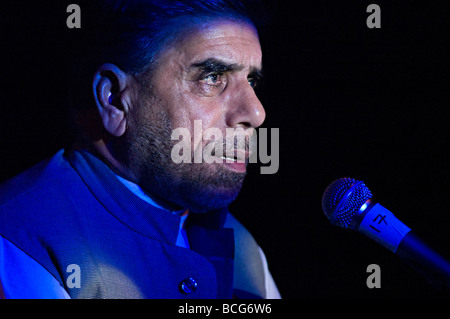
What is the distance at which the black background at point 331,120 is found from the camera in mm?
1867

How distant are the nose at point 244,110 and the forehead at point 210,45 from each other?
0.12m

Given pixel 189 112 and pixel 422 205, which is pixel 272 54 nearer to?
pixel 189 112

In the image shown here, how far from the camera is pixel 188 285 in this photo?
1.50 meters

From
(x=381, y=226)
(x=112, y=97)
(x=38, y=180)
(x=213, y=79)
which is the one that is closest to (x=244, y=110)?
(x=213, y=79)

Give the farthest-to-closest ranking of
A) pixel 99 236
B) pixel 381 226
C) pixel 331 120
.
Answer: pixel 331 120 < pixel 99 236 < pixel 381 226

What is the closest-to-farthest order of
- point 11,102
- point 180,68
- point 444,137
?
point 180,68, point 11,102, point 444,137

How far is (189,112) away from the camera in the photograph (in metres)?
1.48

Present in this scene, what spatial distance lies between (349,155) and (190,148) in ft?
2.91

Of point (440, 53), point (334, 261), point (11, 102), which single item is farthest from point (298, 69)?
point (11, 102)

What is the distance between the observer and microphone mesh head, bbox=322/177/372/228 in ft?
3.86

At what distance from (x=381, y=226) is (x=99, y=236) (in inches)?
33.7

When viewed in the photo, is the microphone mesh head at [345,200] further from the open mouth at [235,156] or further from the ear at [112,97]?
the ear at [112,97]

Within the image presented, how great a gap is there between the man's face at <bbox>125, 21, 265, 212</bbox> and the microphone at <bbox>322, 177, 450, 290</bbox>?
1.41ft

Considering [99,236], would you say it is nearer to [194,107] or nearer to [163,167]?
[163,167]
